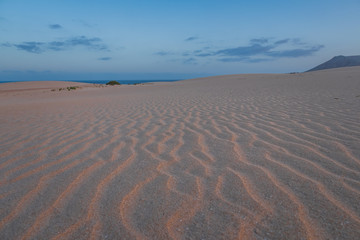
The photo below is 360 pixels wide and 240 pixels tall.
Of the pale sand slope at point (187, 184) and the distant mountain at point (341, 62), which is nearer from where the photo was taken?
the pale sand slope at point (187, 184)

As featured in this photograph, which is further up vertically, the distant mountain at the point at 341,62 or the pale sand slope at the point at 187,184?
the distant mountain at the point at 341,62

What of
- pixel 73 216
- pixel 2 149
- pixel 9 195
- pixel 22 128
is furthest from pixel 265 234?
pixel 22 128

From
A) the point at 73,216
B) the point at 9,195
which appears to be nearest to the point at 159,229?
the point at 73,216

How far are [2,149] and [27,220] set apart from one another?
6.67ft

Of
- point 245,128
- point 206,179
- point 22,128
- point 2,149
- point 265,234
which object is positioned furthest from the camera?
point 22,128

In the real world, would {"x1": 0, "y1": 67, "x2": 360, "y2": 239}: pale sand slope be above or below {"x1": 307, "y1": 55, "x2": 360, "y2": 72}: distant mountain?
below

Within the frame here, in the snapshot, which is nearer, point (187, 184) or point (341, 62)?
point (187, 184)

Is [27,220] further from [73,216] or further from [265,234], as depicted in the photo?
[265,234]

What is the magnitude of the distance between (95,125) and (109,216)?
3.11 metres

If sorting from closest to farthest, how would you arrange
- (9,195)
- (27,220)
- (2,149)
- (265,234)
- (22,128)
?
(265,234) → (27,220) → (9,195) → (2,149) → (22,128)

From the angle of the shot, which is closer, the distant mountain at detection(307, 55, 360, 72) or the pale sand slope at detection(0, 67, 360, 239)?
the pale sand slope at detection(0, 67, 360, 239)

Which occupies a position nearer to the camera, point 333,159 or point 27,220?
point 27,220

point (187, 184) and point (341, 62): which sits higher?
point (341, 62)

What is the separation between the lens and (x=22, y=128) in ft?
13.8
